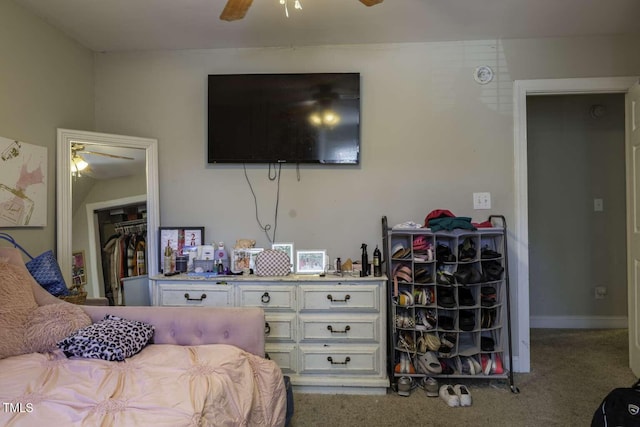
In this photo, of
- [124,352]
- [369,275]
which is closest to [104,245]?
[124,352]

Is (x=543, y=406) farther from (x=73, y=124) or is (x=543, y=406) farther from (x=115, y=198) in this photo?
(x=73, y=124)

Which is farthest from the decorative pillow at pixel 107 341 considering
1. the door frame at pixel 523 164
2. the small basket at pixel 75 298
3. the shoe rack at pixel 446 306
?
the door frame at pixel 523 164

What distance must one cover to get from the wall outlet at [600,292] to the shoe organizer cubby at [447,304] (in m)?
1.80

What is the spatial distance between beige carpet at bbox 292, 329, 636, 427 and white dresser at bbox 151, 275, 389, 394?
0.11 metres

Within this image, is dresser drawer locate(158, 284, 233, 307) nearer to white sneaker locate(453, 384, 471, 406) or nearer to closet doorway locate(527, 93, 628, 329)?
white sneaker locate(453, 384, 471, 406)

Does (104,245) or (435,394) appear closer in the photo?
(435,394)

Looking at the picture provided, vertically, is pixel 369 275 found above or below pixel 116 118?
below

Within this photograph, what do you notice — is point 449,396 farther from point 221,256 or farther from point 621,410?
point 221,256

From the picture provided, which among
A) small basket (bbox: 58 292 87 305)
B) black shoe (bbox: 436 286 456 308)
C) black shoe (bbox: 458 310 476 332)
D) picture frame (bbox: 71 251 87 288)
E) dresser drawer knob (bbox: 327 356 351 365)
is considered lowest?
dresser drawer knob (bbox: 327 356 351 365)

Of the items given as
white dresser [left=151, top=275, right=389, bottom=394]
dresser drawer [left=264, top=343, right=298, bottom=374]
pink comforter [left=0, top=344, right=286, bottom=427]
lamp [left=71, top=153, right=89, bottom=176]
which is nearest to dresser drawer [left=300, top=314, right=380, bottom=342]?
white dresser [left=151, top=275, right=389, bottom=394]

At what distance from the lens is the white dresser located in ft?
7.42

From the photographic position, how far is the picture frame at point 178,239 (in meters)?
2.68

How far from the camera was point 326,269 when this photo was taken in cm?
259

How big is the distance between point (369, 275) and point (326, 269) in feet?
1.15
